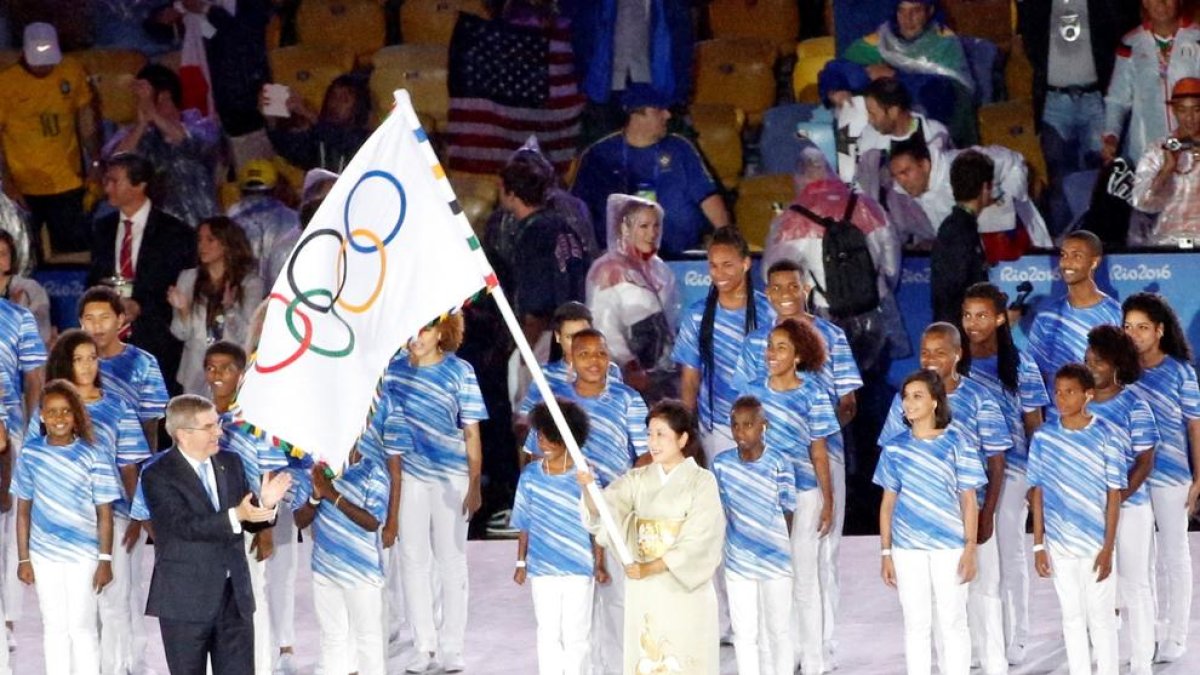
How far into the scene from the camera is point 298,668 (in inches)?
392

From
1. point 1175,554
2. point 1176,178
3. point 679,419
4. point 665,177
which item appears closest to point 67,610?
point 679,419

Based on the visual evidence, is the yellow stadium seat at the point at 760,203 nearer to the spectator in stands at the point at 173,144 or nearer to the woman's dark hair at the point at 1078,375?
the spectator in stands at the point at 173,144

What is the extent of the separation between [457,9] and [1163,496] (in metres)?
5.98

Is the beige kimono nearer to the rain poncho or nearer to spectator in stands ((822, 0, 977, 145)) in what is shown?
the rain poncho

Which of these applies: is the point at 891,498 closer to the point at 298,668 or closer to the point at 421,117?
the point at 298,668

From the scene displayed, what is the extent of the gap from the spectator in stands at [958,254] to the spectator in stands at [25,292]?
13.5 feet

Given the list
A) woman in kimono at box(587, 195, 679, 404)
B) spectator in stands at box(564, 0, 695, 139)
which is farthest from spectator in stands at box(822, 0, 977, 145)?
woman in kimono at box(587, 195, 679, 404)

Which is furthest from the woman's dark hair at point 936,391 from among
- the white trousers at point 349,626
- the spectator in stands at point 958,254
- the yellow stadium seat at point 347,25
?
the yellow stadium seat at point 347,25

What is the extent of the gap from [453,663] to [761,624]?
54.0 inches

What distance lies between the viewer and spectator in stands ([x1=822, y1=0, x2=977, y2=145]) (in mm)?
13219

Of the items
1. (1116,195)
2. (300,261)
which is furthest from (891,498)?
(1116,195)

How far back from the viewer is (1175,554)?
9.72 meters

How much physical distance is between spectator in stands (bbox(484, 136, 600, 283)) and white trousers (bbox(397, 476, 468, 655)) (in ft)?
8.79

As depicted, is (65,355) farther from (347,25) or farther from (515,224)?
(347,25)
